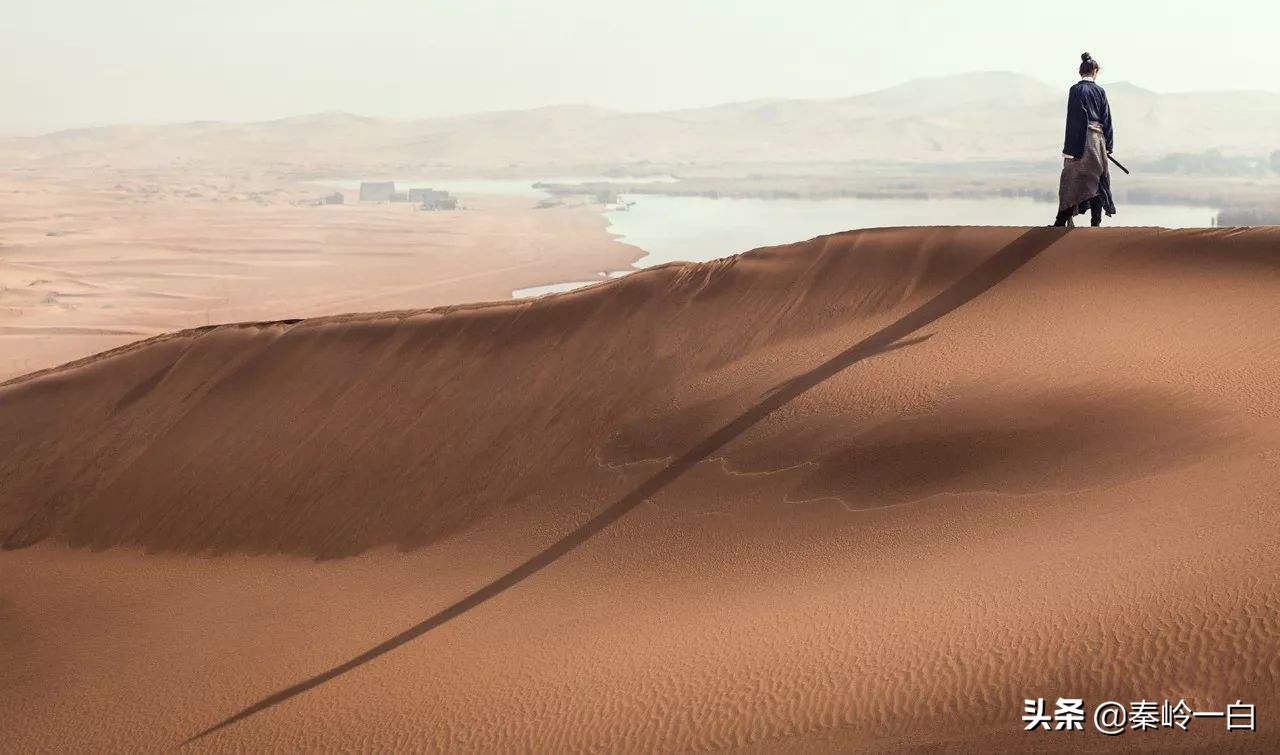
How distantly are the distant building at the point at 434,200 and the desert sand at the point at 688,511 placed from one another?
131 feet

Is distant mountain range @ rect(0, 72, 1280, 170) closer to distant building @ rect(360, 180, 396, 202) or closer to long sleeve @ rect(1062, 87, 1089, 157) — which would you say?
distant building @ rect(360, 180, 396, 202)

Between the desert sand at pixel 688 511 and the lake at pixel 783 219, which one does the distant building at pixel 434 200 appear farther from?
the desert sand at pixel 688 511

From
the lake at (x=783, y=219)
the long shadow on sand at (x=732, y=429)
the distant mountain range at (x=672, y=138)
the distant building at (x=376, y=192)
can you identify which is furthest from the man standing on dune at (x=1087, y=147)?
the distant mountain range at (x=672, y=138)

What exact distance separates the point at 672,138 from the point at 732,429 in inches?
5020

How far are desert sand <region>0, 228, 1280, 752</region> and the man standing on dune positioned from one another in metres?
0.43

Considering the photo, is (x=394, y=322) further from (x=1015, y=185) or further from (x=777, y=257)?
(x=1015, y=185)

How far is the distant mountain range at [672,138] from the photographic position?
4205 inches

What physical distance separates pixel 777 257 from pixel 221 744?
5383mm

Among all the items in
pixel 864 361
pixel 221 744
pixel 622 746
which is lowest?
pixel 221 744

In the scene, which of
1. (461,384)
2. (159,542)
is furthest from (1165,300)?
(159,542)

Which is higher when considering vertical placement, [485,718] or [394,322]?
[394,322]

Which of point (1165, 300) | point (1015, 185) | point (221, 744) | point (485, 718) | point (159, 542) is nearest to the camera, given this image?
point (485, 718)

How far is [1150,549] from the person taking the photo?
15.3 feet

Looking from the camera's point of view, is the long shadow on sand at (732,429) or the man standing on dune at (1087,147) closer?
the long shadow on sand at (732,429)
